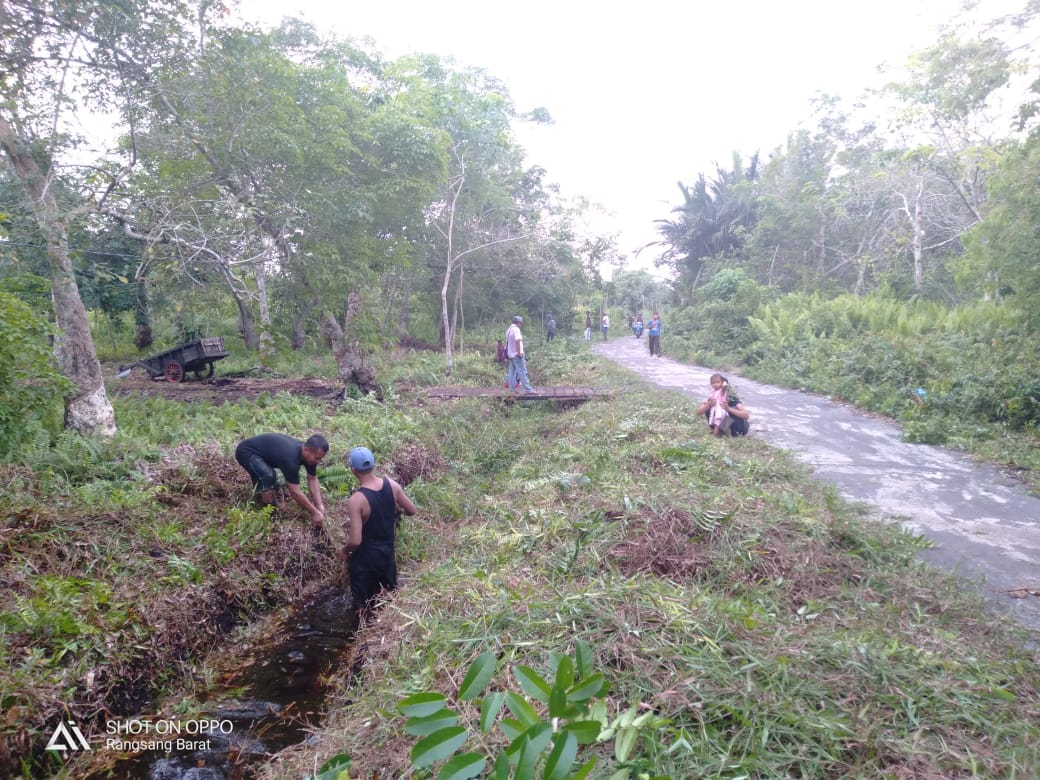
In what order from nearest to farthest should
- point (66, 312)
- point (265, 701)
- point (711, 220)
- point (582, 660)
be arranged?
point (582, 660)
point (265, 701)
point (66, 312)
point (711, 220)

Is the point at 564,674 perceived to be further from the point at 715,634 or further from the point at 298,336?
the point at 298,336

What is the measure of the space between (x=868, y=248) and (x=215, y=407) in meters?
21.1

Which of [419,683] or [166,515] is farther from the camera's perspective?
[166,515]

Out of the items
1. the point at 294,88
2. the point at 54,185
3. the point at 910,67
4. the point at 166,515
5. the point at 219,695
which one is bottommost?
the point at 219,695

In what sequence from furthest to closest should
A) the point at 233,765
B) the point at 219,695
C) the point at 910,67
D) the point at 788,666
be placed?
1. the point at 910,67
2. the point at 219,695
3. the point at 233,765
4. the point at 788,666

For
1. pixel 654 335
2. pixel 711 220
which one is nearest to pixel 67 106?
pixel 654 335

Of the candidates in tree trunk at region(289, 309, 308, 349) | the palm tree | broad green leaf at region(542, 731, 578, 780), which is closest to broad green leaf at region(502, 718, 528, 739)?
broad green leaf at region(542, 731, 578, 780)

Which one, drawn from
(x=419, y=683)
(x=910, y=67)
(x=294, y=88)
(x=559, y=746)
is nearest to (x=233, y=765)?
(x=419, y=683)

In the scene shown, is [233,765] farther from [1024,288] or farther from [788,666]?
[1024,288]

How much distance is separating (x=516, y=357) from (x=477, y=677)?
10619 millimetres

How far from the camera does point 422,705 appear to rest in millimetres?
1469

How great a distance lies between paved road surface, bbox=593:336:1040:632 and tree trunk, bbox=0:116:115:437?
324 inches

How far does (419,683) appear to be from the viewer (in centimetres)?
285

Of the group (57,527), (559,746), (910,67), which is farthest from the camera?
(910,67)
